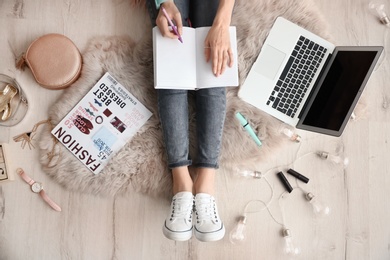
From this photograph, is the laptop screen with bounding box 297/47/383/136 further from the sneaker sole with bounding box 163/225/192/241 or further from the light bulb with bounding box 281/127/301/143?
the sneaker sole with bounding box 163/225/192/241

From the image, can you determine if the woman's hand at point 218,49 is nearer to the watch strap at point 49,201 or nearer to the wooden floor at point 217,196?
the wooden floor at point 217,196

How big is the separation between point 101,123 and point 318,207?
860mm

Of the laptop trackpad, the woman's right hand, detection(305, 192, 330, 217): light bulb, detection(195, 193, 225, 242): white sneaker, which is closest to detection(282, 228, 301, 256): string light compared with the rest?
detection(305, 192, 330, 217): light bulb

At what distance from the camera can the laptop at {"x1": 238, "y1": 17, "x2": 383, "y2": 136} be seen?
43.8 inches

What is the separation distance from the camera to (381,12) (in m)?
1.29

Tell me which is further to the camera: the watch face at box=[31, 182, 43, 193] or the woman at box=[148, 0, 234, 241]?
the watch face at box=[31, 182, 43, 193]

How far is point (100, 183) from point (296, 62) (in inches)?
33.2

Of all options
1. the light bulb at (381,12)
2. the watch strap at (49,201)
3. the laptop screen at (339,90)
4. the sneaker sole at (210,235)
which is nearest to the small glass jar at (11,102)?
the watch strap at (49,201)

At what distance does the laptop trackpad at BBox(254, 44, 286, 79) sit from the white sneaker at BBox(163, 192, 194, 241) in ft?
1.72

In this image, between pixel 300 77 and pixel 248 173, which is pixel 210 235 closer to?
pixel 248 173

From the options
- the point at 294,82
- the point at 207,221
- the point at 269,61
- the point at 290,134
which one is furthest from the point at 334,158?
the point at 207,221

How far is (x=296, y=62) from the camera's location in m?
1.20

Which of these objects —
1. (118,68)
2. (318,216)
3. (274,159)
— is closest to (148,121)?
(118,68)

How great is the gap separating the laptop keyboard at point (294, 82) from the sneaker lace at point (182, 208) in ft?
1.53
